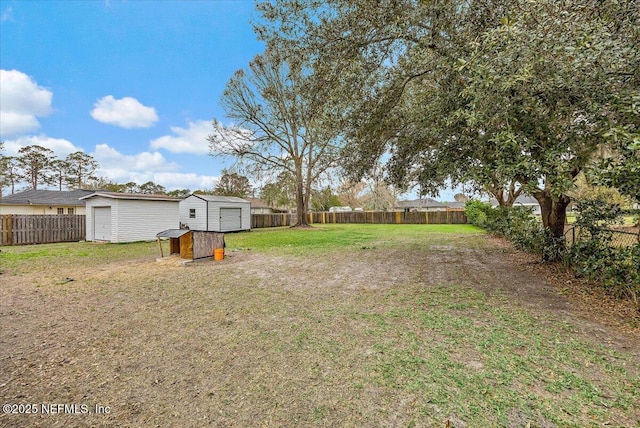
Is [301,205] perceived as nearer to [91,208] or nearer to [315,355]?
[91,208]

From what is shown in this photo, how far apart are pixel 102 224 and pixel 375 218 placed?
23.1m

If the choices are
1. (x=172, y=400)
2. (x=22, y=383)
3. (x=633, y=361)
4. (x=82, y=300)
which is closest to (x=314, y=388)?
(x=172, y=400)

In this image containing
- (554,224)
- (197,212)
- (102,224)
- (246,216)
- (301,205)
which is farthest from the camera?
(301,205)

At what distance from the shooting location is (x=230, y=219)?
63.3ft

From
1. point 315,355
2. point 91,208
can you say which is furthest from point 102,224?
point 315,355

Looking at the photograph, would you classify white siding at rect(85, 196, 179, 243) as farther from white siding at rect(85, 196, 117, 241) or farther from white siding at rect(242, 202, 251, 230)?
white siding at rect(242, 202, 251, 230)

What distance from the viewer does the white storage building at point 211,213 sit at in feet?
59.4

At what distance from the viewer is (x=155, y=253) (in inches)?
388

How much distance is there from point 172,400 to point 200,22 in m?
11.4

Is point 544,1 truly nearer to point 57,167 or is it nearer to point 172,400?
point 172,400

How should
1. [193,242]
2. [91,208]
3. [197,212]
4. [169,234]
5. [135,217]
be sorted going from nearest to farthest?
[169,234] < [193,242] < [135,217] < [91,208] < [197,212]

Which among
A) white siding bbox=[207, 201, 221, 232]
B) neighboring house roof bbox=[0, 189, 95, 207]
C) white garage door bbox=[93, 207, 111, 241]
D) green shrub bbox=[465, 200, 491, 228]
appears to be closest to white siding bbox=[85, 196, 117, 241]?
white garage door bbox=[93, 207, 111, 241]

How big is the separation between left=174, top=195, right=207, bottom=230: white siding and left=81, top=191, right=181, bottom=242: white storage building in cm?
347

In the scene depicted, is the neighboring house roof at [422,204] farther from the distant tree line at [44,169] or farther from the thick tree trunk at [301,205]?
the distant tree line at [44,169]
